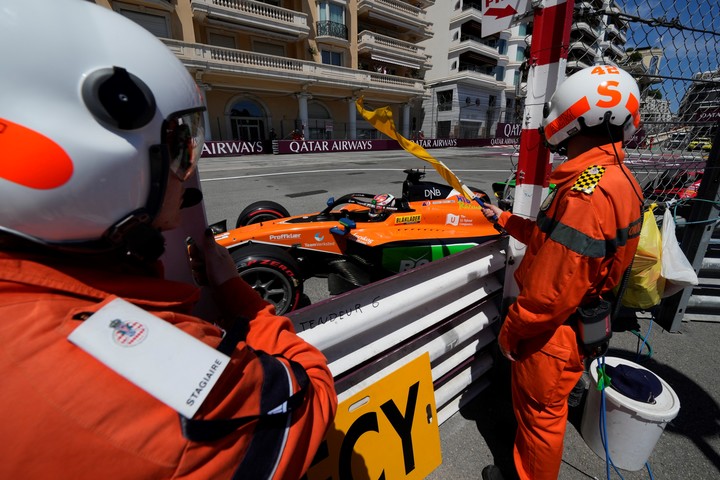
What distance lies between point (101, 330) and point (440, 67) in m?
40.5

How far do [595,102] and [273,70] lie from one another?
74.4 feet

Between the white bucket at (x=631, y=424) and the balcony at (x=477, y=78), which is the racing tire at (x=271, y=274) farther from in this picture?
the balcony at (x=477, y=78)

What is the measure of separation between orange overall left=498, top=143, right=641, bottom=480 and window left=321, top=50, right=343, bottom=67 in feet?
89.8

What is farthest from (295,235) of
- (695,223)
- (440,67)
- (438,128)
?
(440,67)

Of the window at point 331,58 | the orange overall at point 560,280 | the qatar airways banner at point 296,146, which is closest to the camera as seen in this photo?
the orange overall at point 560,280

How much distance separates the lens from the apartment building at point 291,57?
18438 mm

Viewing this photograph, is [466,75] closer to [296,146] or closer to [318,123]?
[318,123]

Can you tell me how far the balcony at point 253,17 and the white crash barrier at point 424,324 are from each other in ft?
76.8

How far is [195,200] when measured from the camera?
1.03 meters

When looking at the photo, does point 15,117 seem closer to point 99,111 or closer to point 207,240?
point 99,111

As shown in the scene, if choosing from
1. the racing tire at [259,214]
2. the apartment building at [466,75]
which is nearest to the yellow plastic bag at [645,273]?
the racing tire at [259,214]

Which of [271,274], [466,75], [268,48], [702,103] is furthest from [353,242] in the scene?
[466,75]

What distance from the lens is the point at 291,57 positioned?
23.8 m

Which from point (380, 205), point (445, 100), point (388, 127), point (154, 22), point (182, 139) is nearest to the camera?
point (182, 139)
